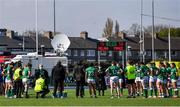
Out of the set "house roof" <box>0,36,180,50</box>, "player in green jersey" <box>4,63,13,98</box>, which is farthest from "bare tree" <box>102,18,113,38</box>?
"player in green jersey" <box>4,63,13,98</box>

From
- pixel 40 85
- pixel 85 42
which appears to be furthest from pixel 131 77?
pixel 85 42

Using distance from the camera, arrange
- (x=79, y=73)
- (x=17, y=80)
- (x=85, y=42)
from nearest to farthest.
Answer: (x=79, y=73) → (x=17, y=80) → (x=85, y=42)

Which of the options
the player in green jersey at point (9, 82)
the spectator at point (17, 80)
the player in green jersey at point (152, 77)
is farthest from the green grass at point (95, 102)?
the player in green jersey at point (9, 82)

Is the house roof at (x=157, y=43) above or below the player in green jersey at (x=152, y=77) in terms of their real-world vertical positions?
above

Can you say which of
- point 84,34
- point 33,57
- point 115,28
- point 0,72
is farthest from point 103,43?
point 115,28

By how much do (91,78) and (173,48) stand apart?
103 metres

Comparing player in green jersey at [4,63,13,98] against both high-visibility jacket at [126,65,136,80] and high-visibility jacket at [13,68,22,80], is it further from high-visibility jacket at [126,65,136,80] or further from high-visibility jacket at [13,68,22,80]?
high-visibility jacket at [126,65,136,80]

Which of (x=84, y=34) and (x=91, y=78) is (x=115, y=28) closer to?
(x=84, y=34)

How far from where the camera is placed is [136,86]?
31.2 meters

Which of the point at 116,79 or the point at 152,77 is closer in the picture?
the point at 116,79

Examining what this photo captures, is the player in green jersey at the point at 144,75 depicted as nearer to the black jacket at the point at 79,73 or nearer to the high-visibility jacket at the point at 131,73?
the high-visibility jacket at the point at 131,73

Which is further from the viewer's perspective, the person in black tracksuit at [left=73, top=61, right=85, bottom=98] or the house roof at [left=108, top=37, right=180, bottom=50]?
the house roof at [left=108, top=37, right=180, bottom=50]

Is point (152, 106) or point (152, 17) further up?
point (152, 17)

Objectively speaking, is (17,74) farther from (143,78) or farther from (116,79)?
(143,78)
